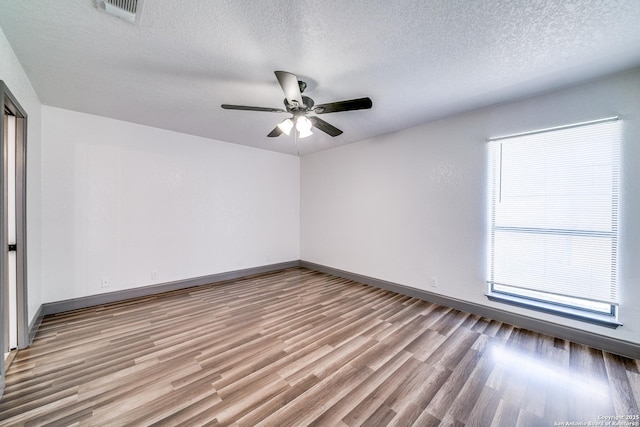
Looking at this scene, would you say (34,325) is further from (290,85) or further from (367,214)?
(367,214)

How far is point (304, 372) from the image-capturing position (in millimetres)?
1913

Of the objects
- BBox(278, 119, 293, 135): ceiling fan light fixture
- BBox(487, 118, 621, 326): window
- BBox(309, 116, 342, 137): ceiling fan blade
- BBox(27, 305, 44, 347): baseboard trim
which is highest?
BBox(309, 116, 342, 137): ceiling fan blade

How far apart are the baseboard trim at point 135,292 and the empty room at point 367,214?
0.10ft

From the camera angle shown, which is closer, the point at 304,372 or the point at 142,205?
the point at 304,372

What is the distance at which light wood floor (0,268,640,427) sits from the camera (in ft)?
5.01

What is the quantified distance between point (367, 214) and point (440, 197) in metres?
1.29

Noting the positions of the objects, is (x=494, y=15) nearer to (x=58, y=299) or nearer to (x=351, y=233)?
(x=351, y=233)

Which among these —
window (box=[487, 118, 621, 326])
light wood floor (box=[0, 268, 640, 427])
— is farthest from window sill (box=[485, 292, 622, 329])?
light wood floor (box=[0, 268, 640, 427])

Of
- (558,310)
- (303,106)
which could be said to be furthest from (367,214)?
(558,310)

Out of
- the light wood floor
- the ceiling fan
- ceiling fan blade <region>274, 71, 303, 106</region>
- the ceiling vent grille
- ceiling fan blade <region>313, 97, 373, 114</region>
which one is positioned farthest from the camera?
ceiling fan blade <region>313, 97, 373, 114</region>

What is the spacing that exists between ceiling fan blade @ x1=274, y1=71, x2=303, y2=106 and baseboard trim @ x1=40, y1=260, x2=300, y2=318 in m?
3.51

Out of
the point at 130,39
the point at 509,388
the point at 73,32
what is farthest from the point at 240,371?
the point at 73,32

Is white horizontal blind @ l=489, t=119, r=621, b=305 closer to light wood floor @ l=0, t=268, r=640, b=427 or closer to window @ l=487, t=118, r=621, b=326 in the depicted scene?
window @ l=487, t=118, r=621, b=326

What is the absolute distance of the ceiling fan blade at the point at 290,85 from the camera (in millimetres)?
1735
